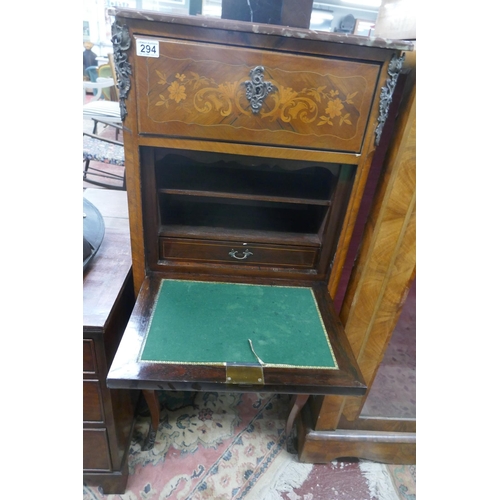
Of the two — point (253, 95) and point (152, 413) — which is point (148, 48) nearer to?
point (253, 95)

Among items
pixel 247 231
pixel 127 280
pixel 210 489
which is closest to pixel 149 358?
pixel 127 280

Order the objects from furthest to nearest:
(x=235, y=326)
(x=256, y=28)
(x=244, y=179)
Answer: (x=244, y=179) < (x=235, y=326) < (x=256, y=28)

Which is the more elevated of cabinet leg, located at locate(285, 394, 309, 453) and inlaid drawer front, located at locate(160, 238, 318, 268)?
inlaid drawer front, located at locate(160, 238, 318, 268)

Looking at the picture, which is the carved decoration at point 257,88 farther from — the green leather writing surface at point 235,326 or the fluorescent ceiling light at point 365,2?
the fluorescent ceiling light at point 365,2

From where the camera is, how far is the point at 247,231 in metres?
1.00

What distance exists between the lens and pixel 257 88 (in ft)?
2.32

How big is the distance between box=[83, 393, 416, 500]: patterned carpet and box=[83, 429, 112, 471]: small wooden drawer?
0.41ft

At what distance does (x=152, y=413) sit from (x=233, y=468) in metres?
0.37

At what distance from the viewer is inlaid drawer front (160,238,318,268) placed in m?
0.95

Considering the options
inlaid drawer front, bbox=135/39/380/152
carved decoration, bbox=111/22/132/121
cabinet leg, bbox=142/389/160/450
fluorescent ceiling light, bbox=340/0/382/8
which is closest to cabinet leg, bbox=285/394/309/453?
cabinet leg, bbox=142/389/160/450

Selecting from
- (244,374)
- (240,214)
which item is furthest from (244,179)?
(244,374)

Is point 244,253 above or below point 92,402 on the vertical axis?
above

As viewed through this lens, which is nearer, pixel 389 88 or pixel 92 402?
pixel 389 88

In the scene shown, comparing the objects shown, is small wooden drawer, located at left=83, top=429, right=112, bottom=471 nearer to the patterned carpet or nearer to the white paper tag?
the patterned carpet
